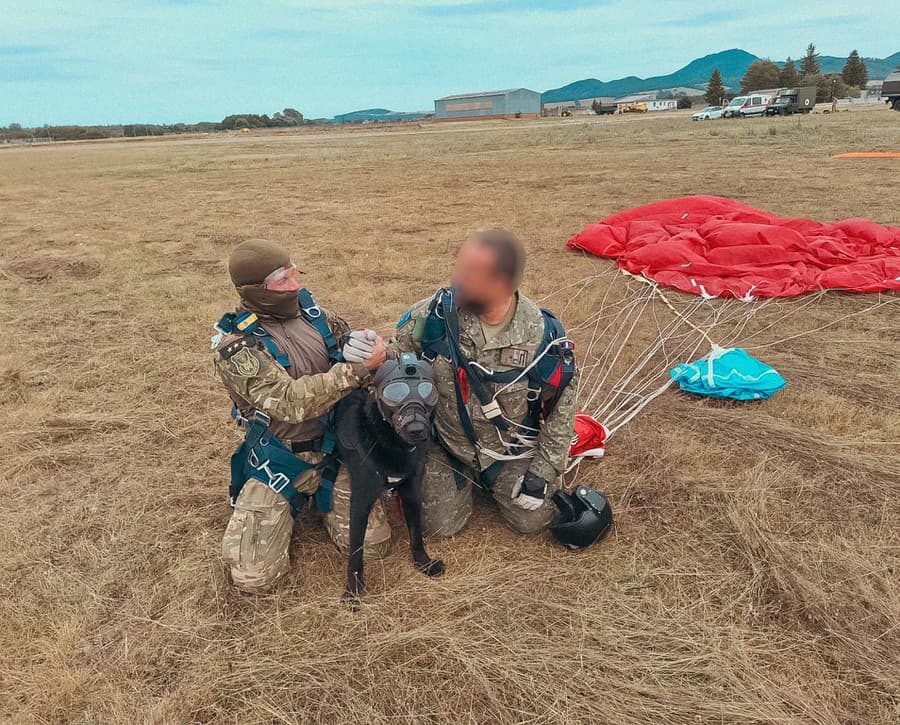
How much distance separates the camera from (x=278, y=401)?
2.56m

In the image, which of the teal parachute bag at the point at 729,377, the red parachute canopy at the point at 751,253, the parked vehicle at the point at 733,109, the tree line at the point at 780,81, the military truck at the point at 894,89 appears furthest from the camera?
the tree line at the point at 780,81

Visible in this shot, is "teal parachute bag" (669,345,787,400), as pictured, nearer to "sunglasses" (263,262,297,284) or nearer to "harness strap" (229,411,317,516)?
"harness strap" (229,411,317,516)

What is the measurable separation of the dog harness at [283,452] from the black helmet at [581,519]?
1239mm

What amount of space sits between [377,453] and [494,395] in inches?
27.2

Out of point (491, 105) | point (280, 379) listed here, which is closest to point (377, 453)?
point (280, 379)

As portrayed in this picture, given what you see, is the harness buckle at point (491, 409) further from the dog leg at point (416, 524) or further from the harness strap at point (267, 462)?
the harness strap at point (267, 462)

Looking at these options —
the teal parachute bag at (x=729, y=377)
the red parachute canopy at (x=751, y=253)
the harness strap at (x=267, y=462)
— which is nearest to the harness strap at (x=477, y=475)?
the harness strap at (x=267, y=462)

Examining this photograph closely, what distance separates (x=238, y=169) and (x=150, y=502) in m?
21.9

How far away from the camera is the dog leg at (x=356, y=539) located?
8.86 feet

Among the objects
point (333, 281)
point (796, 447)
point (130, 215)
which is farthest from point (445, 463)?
point (130, 215)

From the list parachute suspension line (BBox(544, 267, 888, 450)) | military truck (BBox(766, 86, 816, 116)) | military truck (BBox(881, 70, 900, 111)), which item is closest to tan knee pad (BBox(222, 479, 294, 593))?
parachute suspension line (BBox(544, 267, 888, 450))

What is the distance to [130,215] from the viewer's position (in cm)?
1310

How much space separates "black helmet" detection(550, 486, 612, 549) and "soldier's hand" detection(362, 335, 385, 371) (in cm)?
130

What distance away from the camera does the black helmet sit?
9.87ft
